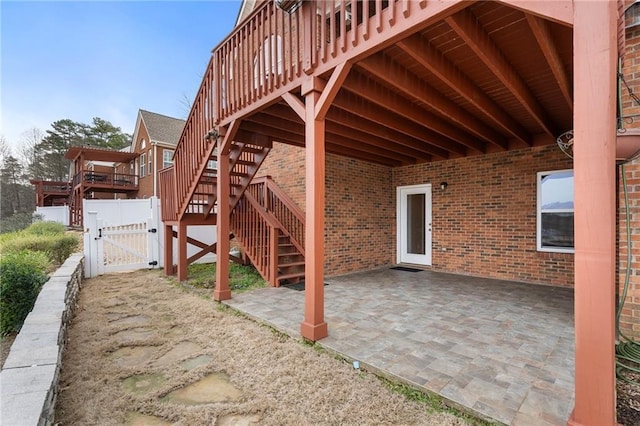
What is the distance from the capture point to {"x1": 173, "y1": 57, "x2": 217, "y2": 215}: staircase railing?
4.96 meters

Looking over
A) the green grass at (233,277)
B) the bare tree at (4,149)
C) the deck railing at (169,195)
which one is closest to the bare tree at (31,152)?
the bare tree at (4,149)

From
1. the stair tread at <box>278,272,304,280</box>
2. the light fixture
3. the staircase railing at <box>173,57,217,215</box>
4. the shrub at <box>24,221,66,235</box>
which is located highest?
the light fixture

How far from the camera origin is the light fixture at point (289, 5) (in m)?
3.05

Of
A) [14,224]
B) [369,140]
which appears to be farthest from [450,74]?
[14,224]

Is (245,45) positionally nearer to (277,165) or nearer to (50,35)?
(277,165)

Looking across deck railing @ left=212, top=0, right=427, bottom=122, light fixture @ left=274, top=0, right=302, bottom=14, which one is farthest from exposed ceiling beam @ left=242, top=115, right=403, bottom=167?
light fixture @ left=274, top=0, right=302, bottom=14

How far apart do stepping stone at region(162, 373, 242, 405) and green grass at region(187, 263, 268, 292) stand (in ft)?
8.80

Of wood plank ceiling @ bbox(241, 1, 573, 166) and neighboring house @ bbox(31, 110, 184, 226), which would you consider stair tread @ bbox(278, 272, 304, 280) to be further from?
neighboring house @ bbox(31, 110, 184, 226)

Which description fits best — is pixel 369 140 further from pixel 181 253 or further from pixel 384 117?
pixel 181 253

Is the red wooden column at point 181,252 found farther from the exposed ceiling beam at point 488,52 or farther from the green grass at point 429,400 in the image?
the exposed ceiling beam at point 488,52

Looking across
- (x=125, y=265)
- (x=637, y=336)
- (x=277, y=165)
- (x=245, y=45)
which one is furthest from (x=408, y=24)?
(x=125, y=265)

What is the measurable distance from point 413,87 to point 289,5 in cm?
159

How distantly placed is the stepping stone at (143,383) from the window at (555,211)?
6323 millimetres

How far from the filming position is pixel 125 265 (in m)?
6.83
